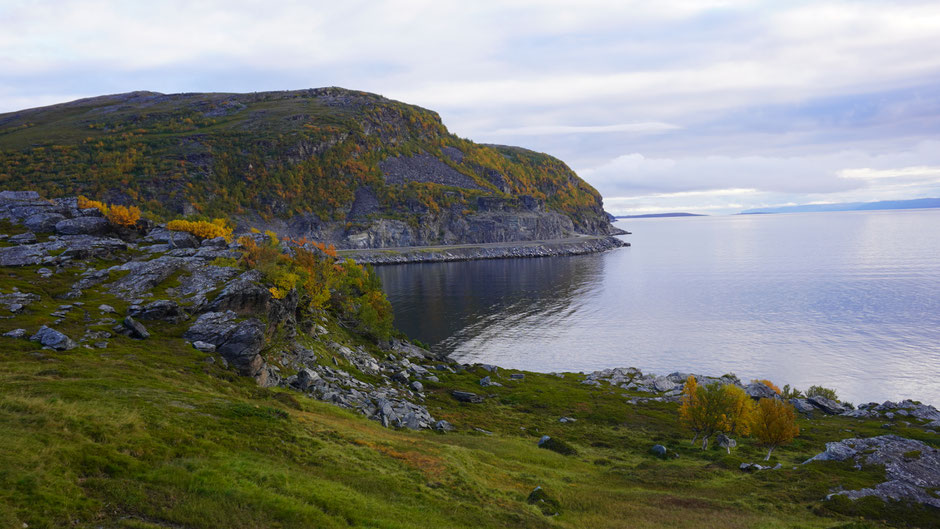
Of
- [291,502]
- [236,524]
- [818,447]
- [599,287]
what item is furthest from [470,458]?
[599,287]

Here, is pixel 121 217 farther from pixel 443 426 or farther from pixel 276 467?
pixel 276 467

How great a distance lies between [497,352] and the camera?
8831 cm

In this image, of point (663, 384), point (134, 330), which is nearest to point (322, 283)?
point (134, 330)

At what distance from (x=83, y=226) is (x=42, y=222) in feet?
16.2

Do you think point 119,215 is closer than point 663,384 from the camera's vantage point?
Yes

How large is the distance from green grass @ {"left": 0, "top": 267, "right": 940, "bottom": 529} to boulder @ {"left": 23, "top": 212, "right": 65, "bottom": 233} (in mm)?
14509

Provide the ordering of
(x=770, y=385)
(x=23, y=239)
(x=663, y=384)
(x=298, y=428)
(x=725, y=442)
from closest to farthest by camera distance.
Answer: (x=298, y=428), (x=725, y=442), (x=23, y=239), (x=770, y=385), (x=663, y=384)

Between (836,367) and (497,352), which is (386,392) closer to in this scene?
(497,352)

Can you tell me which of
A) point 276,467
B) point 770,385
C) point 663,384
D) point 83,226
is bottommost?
point 663,384

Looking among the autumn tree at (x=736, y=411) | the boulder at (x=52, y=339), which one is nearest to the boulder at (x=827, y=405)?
the autumn tree at (x=736, y=411)

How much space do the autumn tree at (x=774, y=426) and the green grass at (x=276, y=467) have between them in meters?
1.62

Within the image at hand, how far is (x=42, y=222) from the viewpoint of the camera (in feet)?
186

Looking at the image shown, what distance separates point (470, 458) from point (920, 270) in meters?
184

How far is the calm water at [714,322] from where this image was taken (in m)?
76.4
